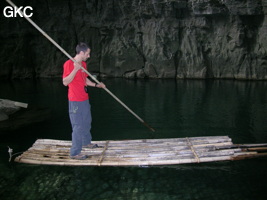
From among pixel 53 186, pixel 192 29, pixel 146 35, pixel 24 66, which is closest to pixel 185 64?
pixel 192 29

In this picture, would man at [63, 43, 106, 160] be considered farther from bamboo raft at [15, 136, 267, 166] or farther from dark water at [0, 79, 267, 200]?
dark water at [0, 79, 267, 200]

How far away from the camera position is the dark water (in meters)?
4.90

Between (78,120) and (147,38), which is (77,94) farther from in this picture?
(147,38)

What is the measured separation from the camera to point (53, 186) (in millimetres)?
5078

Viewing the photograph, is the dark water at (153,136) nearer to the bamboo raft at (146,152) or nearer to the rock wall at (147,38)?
the bamboo raft at (146,152)

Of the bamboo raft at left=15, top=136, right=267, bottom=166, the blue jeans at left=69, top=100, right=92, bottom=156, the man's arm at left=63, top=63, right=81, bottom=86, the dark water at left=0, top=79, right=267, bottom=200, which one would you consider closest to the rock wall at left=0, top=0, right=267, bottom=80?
the dark water at left=0, top=79, right=267, bottom=200

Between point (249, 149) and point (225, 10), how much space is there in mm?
18425

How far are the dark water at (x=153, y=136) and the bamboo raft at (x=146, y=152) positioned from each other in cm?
28

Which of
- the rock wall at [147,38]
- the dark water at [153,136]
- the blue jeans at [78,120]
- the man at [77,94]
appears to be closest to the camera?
the dark water at [153,136]

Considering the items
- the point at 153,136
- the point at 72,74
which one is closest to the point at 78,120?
the point at 72,74

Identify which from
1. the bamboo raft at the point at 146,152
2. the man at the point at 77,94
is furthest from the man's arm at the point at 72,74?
the bamboo raft at the point at 146,152

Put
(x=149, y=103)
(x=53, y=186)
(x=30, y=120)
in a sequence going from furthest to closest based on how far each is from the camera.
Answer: (x=149, y=103) < (x=30, y=120) < (x=53, y=186)

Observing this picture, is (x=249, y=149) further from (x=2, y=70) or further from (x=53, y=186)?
(x=2, y=70)

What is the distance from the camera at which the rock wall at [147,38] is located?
22047 millimetres
